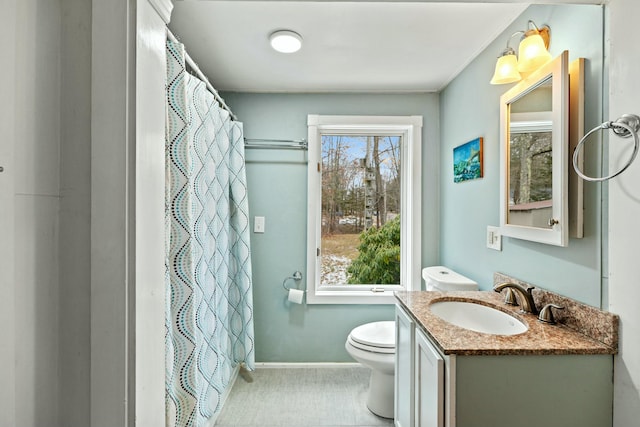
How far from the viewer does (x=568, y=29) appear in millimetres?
1295

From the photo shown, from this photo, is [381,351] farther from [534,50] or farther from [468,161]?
[534,50]

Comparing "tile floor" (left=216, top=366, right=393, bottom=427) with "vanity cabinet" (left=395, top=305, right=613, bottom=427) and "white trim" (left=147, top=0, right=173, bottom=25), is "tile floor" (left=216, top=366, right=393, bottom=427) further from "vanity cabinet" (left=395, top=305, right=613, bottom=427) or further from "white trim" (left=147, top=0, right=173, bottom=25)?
"white trim" (left=147, top=0, right=173, bottom=25)

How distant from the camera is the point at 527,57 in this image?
1393mm

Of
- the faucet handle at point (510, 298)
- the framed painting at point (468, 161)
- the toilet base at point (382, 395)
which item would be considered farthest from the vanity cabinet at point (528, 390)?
the framed painting at point (468, 161)

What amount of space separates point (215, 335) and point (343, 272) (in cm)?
119

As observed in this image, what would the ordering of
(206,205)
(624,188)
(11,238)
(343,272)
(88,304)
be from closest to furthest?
(11,238) < (88,304) < (624,188) < (206,205) < (343,272)

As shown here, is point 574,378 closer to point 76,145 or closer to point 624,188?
point 624,188

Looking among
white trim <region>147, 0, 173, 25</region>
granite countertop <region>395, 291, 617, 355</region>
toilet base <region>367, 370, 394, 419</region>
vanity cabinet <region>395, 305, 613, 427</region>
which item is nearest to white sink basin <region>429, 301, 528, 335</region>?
granite countertop <region>395, 291, 617, 355</region>

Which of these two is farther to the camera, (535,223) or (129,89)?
(535,223)

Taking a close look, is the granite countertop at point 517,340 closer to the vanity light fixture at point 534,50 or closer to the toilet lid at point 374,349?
the toilet lid at point 374,349

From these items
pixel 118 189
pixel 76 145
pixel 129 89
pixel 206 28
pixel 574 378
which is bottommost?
pixel 574 378

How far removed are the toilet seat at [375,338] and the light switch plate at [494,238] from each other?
769mm

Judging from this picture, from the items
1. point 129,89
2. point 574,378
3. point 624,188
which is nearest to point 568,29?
point 624,188

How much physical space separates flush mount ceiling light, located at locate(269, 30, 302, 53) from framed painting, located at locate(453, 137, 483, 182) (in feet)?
3.84
